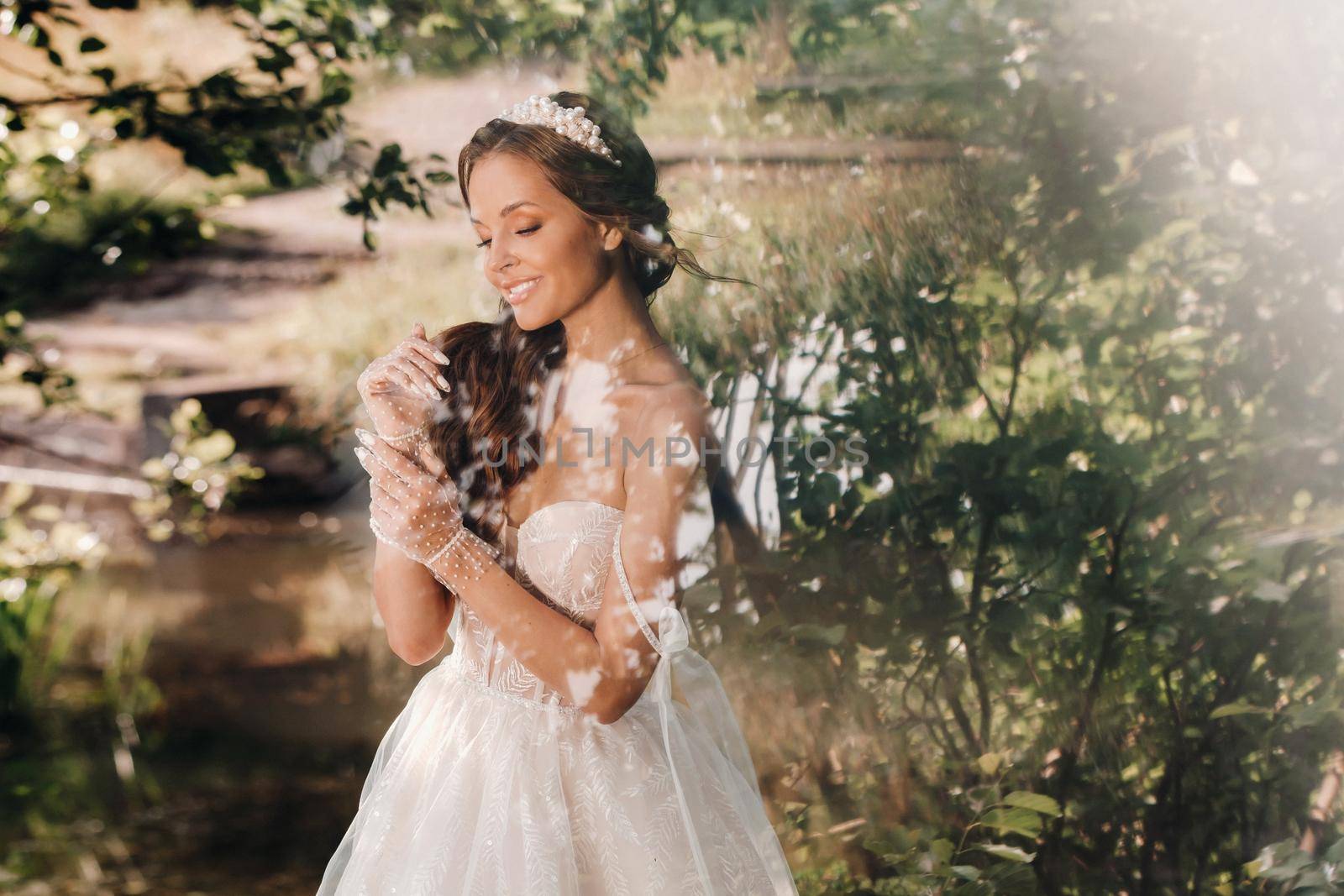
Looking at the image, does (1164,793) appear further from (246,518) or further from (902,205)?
(246,518)

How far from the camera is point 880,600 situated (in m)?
1.54

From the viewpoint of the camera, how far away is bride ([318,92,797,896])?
3.60 ft

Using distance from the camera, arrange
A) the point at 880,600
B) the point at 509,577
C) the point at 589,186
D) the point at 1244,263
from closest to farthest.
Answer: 1. the point at 509,577
2. the point at 589,186
3. the point at 1244,263
4. the point at 880,600

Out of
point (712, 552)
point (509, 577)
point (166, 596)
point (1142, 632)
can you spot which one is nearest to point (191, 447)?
point (166, 596)

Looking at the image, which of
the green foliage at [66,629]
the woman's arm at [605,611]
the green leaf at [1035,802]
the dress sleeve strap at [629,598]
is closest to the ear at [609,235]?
the woman's arm at [605,611]

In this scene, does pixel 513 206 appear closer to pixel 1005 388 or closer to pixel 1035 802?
pixel 1005 388

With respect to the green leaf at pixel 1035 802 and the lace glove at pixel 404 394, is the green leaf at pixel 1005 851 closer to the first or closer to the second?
the green leaf at pixel 1035 802

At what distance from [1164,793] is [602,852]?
822 mm

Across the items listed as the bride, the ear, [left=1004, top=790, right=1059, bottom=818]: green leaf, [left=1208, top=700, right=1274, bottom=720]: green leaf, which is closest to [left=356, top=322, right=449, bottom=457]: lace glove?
the bride

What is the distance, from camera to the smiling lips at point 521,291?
124 cm

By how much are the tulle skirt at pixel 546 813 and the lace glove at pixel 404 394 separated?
0.98 feet

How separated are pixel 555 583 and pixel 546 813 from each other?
9.4 inches

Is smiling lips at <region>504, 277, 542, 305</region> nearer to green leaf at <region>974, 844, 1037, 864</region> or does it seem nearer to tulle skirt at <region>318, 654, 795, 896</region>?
tulle skirt at <region>318, 654, 795, 896</region>

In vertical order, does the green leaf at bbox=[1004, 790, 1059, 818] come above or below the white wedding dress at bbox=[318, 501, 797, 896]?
below
